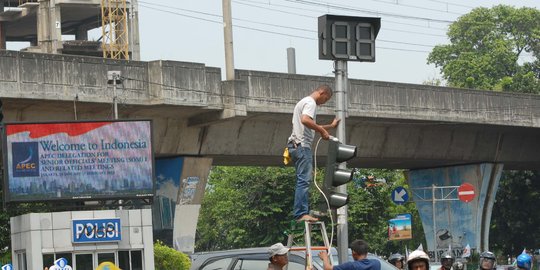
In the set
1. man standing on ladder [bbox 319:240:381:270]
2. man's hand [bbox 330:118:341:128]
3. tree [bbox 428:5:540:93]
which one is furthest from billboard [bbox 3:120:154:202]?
tree [bbox 428:5:540:93]

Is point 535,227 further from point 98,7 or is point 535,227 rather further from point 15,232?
point 98,7

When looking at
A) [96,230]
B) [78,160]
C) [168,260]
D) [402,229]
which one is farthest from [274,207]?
[96,230]

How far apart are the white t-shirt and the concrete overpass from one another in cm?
2138

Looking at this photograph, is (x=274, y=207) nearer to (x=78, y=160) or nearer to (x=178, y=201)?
(x=178, y=201)

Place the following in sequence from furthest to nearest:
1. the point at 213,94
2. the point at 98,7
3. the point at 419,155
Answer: the point at 98,7 < the point at 419,155 < the point at 213,94

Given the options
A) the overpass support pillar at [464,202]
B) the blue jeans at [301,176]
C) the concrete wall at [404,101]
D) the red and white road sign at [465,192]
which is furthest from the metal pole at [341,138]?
the overpass support pillar at [464,202]

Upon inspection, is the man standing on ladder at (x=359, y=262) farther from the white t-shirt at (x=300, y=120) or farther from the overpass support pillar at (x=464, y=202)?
the overpass support pillar at (x=464, y=202)

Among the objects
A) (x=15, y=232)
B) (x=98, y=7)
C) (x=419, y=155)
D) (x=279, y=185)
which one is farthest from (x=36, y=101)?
(x=98, y=7)

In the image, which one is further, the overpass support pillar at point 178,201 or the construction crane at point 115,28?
the construction crane at point 115,28

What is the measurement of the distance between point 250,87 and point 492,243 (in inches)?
1255

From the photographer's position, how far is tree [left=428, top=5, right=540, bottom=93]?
94000mm

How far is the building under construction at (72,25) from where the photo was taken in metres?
100

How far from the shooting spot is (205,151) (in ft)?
137

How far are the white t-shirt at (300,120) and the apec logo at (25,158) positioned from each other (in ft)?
73.1
